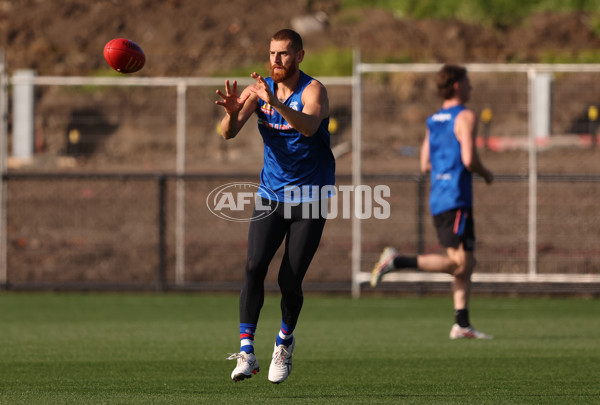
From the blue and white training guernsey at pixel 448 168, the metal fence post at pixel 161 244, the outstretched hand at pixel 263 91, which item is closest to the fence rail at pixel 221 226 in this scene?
the metal fence post at pixel 161 244

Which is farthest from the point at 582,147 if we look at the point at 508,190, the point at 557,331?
the point at 557,331

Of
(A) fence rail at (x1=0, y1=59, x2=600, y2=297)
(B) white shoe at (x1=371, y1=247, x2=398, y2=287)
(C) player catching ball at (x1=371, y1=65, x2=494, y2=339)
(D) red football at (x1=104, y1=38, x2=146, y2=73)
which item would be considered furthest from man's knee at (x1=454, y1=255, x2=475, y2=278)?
(A) fence rail at (x1=0, y1=59, x2=600, y2=297)

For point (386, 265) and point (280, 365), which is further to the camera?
point (386, 265)

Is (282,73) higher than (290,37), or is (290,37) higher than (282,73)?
(290,37)

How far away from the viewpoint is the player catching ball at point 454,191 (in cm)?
1034

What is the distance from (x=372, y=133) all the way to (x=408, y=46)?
678 cm

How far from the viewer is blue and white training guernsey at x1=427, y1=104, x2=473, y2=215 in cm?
1036

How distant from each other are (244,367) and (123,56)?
257 centimetres

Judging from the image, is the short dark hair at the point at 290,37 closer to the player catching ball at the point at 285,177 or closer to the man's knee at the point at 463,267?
the player catching ball at the point at 285,177

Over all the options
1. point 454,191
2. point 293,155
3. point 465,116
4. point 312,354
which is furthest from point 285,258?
point 465,116

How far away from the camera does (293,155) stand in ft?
23.9

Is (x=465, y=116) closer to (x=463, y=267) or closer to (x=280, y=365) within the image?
(x=463, y=267)

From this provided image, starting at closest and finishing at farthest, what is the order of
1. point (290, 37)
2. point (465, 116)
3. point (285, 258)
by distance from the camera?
point (290, 37) → point (285, 258) → point (465, 116)

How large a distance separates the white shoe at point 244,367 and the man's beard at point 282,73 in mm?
1703
